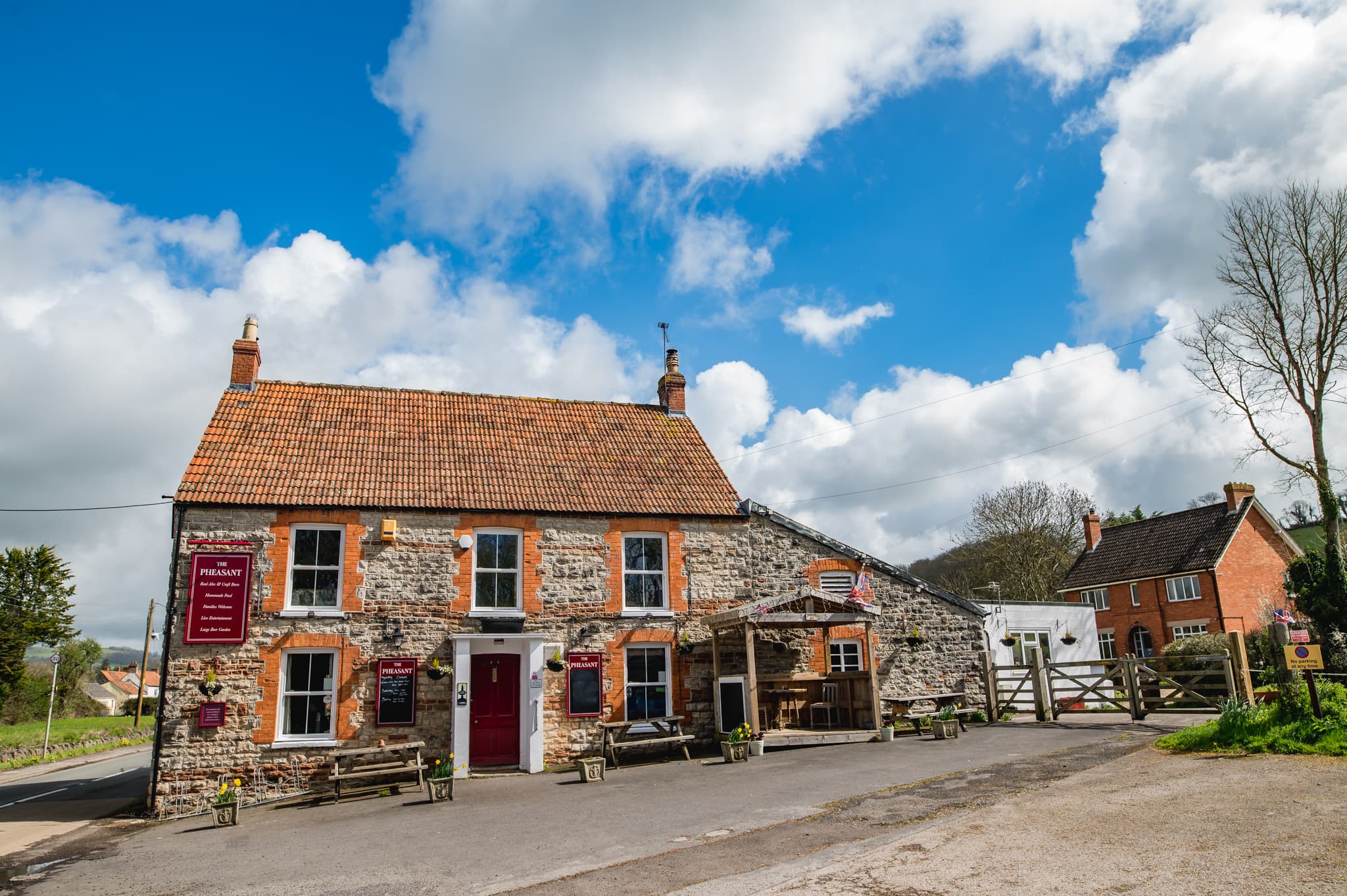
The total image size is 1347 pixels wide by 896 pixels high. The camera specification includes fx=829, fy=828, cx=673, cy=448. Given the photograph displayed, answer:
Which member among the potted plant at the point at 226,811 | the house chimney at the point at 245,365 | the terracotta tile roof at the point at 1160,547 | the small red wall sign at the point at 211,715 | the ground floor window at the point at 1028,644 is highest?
the house chimney at the point at 245,365

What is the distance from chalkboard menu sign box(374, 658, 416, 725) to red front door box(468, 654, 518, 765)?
4.19 ft

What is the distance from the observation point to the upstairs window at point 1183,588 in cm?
3388

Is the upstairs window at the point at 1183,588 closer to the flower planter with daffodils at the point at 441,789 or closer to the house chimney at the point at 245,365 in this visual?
the flower planter with daffodils at the point at 441,789

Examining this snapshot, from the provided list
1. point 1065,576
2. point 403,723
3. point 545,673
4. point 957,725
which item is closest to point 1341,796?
point 957,725

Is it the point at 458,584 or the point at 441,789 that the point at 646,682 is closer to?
the point at 458,584

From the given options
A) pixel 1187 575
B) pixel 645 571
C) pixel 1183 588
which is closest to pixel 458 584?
pixel 645 571

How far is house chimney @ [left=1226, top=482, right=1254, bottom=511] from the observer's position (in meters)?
34.6

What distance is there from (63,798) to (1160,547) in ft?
130

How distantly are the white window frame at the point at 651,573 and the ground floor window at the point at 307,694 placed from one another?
6009 millimetres

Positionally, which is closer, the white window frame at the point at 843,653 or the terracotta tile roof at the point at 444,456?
the terracotta tile roof at the point at 444,456

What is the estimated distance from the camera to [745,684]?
17.7m

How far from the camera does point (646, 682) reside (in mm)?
18000

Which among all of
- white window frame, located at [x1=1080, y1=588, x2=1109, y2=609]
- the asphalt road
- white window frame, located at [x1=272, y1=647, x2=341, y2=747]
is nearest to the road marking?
the asphalt road

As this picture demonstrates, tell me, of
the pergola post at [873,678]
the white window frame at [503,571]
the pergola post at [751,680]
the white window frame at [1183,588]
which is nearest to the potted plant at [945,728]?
the pergola post at [873,678]
